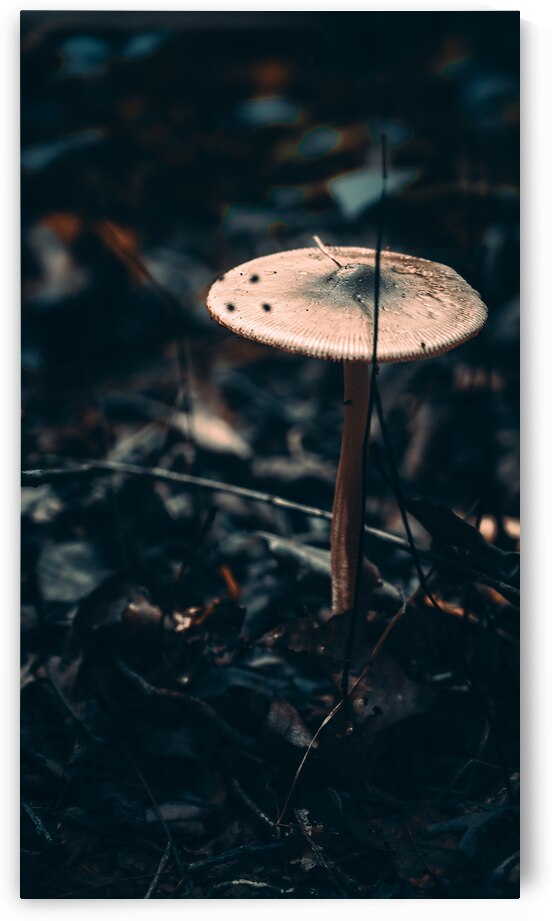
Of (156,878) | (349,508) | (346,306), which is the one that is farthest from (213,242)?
(156,878)

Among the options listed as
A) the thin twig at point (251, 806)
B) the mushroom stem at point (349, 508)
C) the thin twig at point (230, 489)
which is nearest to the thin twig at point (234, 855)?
the thin twig at point (251, 806)

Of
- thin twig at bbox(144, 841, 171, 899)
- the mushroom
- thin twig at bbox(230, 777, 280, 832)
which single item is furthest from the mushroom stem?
thin twig at bbox(144, 841, 171, 899)

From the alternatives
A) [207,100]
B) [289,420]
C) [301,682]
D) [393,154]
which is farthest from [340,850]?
[207,100]

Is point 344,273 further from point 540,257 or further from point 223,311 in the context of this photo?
point 540,257

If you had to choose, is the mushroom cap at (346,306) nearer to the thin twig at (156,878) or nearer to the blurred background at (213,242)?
the blurred background at (213,242)

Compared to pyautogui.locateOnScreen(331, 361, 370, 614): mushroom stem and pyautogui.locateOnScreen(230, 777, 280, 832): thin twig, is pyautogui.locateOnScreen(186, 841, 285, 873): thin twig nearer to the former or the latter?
pyautogui.locateOnScreen(230, 777, 280, 832): thin twig

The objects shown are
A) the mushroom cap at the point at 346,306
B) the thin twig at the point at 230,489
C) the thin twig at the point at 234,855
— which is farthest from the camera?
the thin twig at the point at 230,489

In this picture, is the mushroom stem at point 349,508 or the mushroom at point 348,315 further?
the mushroom stem at point 349,508

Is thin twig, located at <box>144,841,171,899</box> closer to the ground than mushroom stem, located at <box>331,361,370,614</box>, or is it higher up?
closer to the ground

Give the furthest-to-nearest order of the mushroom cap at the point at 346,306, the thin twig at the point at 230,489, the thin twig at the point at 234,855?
1. the thin twig at the point at 230,489
2. the thin twig at the point at 234,855
3. the mushroom cap at the point at 346,306
